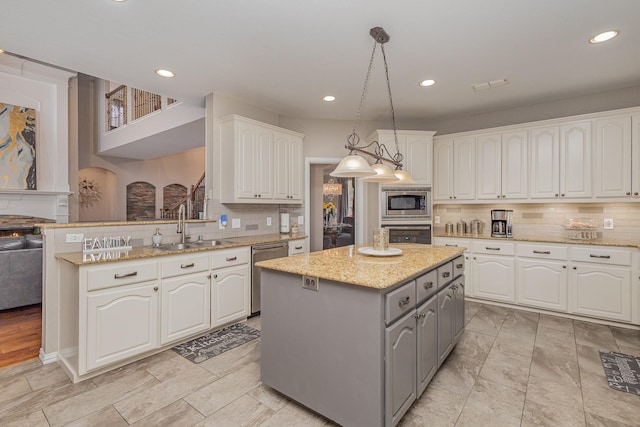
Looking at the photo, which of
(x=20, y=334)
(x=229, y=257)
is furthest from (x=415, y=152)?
(x=20, y=334)

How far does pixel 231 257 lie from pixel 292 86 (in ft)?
6.67

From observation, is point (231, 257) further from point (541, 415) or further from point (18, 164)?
point (18, 164)

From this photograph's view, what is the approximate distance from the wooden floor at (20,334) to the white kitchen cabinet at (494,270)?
15.5 feet

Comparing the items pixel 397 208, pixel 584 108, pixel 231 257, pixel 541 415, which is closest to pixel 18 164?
pixel 231 257

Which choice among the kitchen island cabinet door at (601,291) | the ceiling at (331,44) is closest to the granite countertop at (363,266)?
the ceiling at (331,44)

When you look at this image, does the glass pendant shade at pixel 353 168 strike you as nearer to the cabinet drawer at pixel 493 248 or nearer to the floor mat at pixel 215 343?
the floor mat at pixel 215 343

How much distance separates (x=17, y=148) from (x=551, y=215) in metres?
8.29

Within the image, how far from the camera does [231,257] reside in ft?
10.6

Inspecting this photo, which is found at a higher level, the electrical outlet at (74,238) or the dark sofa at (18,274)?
the electrical outlet at (74,238)

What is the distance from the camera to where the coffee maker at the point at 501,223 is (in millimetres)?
4169

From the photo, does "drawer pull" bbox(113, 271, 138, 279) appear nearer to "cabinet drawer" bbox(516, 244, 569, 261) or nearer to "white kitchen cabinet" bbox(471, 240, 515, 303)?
"white kitchen cabinet" bbox(471, 240, 515, 303)

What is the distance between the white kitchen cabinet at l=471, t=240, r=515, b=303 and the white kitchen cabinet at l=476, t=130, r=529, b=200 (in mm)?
676

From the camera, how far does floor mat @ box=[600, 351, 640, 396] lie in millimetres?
2221

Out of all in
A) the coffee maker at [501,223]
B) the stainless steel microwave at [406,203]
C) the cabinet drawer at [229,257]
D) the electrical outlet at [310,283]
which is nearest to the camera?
the electrical outlet at [310,283]
